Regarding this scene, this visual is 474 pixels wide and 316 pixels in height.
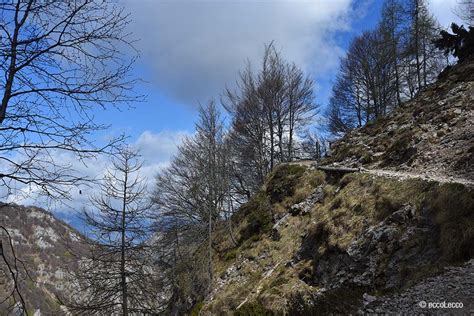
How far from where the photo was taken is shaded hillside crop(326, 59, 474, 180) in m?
11.1

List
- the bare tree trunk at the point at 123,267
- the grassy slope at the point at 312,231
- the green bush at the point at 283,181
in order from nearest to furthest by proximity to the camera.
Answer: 1. the grassy slope at the point at 312,231
2. the bare tree trunk at the point at 123,267
3. the green bush at the point at 283,181

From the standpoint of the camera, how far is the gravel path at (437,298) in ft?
15.1

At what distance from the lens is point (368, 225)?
9820 mm

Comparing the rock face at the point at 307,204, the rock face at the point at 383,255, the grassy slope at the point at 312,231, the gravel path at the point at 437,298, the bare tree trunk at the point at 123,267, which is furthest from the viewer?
the rock face at the point at 307,204

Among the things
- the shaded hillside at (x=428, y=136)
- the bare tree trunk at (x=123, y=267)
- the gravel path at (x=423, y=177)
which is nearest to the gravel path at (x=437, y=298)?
the gravel path at (x=423, y=177)

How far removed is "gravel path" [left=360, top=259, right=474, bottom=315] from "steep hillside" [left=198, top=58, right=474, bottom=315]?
29 millimetres

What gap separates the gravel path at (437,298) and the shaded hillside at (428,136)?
4.25m

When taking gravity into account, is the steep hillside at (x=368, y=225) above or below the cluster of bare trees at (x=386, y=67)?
below

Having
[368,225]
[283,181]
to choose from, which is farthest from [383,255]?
[283,181]

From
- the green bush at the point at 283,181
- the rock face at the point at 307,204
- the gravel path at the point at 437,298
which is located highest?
the green bush at the point at 283,181

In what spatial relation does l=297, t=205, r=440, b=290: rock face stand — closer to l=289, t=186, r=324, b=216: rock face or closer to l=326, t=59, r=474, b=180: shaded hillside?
l=326, t=59, r=474, b=180: shaded hillside

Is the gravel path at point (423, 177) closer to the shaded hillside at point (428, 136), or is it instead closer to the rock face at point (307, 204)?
the shaded hillside at point (428, 136)

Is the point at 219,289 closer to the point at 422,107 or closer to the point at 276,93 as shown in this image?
the point at 422,107

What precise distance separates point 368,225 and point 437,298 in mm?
4961
